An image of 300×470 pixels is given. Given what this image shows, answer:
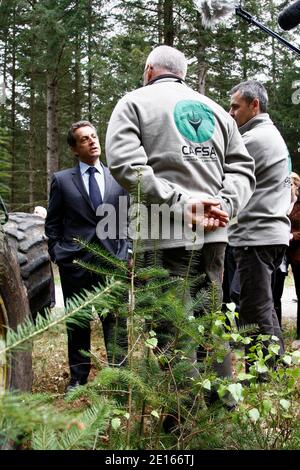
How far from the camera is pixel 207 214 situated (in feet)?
8.64

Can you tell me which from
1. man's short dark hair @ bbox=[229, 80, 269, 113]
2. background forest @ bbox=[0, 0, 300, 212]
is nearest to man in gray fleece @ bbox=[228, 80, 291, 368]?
man's short dark hair @ bbox=[229, 80, 269, 113]

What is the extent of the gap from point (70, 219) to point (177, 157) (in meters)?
1.59

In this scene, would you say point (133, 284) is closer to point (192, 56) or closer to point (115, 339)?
point (115, 339)

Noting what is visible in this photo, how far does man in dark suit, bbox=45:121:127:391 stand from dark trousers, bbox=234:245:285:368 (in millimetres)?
906

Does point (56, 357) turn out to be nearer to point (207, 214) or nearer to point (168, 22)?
point (207, 214)

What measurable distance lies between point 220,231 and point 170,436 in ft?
3.84

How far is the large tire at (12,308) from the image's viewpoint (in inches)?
87.0

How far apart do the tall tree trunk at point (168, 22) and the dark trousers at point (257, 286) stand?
1105 centimetres

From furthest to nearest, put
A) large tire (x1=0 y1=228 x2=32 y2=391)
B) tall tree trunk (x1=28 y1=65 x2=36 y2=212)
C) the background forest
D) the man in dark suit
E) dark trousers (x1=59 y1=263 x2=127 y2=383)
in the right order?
tall tree trunk (x1=28 y1=65 x2=36 y2=212) → the background forest → the man in dark suit → dark trousers (x1=59 y1=263 x2=127 y2=383) → large tire (x1=0 y1=228 x2=32 y2=391)

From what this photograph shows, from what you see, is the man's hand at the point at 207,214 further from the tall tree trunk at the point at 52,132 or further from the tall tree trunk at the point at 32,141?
the tall tree trunk at the point at 32,141

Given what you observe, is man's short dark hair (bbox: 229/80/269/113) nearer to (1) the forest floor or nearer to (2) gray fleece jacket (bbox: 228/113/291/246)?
(2) gray fleece jacket (bbox: 228/113/291/246)

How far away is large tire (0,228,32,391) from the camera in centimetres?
221

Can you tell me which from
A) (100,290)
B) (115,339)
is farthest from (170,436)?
(100,290)

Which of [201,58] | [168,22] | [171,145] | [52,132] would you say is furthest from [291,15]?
[52,132]
